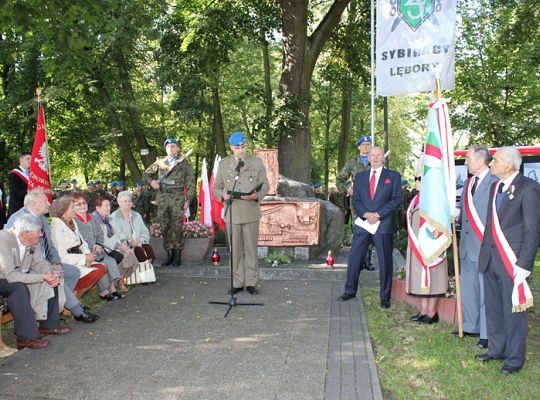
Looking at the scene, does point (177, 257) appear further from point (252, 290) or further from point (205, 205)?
point (205, 205)

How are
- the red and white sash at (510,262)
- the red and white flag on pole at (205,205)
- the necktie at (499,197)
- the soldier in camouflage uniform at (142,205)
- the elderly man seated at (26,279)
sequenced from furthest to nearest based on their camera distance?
1. the soldier in camouflage uniform at (142,205)
2. the red and white flag on pole at (205,205)
3. the elderly man seated at (26,279)
4. the necktie at (499,197)
5. the red and white sash at (510,262)

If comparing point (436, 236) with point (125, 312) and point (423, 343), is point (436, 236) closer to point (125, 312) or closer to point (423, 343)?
point (423, 343)

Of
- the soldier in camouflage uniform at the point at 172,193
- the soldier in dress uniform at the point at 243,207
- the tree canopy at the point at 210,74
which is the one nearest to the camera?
the soldier in dress uniform at the point at 243,207

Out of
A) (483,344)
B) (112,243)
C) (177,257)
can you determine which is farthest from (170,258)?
(483,344)

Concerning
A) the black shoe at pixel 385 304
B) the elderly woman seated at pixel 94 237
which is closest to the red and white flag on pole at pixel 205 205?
the elderly woman seated at pixel 94 237

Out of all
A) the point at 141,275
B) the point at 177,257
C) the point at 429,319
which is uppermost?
the point at 177,257

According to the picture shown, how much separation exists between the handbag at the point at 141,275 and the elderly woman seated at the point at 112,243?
0.18 m

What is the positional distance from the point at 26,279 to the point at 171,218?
4282 mm

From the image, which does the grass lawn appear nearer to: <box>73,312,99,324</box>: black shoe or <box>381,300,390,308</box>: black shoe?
<box>381,300,390,308</box>: black shoe

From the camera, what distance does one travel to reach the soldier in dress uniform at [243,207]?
7504mm

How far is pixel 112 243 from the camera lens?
7.36 metres

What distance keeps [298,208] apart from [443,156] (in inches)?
167

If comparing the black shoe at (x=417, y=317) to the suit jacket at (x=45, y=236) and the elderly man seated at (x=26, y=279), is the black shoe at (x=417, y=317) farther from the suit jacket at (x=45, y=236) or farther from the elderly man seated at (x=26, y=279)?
the suit jacket at (x=45, y=236)

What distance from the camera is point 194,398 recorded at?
13.1 feet
